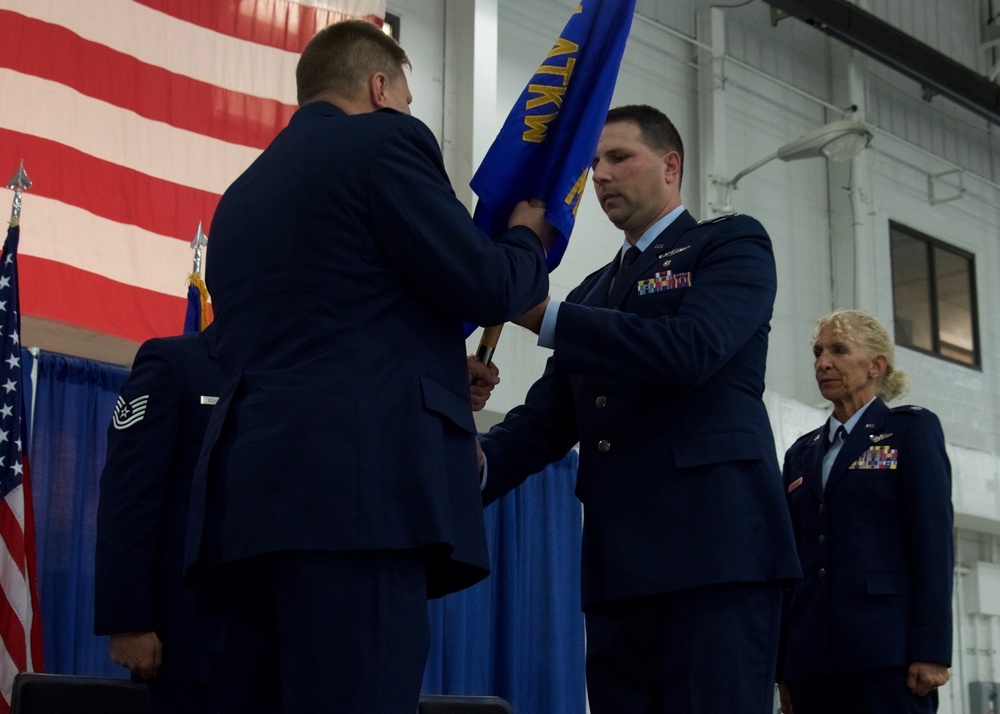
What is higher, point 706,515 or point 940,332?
Result: point 940,332

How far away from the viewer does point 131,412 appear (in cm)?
319

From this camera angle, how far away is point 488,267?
174cm

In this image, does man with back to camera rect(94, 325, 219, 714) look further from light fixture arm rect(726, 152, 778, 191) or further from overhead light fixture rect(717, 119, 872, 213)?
light fixture arm rect(726, 152, 778, 191)

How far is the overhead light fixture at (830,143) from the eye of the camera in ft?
27.5

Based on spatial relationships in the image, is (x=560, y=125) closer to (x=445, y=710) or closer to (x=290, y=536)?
(x=290, y=536)

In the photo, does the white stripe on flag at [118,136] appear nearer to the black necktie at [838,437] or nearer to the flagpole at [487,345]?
the black necktie at [838,437]

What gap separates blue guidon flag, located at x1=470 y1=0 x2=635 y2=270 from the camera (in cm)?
220

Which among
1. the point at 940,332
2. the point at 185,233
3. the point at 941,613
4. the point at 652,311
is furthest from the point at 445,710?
the point at 940,332

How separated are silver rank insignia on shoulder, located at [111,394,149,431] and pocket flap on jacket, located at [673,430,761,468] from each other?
165cm

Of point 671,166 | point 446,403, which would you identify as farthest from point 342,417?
point 671,166

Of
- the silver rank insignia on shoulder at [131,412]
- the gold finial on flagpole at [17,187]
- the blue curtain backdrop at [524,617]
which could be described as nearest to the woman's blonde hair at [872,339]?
the silver rank insignia on shoulder at [131,412]

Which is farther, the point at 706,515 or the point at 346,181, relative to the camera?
the point at 706,515

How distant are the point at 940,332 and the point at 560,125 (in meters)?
9.30

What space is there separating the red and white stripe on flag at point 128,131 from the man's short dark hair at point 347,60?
11.0ft
